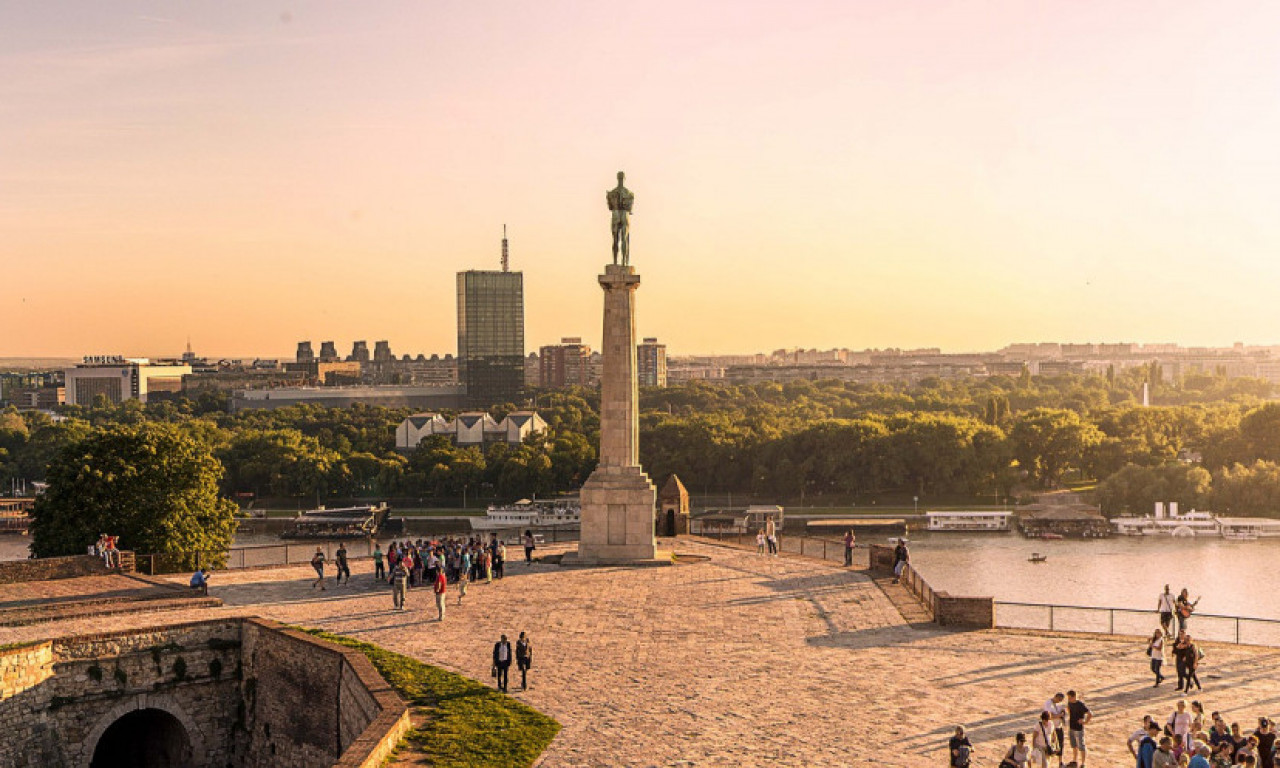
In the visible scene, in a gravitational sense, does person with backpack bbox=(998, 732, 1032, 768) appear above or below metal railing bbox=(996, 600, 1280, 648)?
above

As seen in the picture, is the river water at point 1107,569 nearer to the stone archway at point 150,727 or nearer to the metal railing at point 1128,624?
the metal railing at point 1128,624

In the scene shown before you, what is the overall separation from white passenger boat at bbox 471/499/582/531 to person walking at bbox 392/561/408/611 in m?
57.1

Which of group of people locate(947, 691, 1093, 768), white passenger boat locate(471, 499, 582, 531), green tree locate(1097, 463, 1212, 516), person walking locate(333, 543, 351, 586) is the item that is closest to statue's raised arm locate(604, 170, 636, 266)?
person walking locate(333, 543, 351, 586)

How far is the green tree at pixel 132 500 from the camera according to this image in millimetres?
40312

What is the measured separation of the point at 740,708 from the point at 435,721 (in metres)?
4.88

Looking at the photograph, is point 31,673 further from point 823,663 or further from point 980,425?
point 980,425

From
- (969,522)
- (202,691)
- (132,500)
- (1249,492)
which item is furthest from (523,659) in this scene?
(1249,492)

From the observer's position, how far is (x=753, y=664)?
2342cm

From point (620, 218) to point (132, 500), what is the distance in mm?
18366

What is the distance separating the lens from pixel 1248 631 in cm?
4244

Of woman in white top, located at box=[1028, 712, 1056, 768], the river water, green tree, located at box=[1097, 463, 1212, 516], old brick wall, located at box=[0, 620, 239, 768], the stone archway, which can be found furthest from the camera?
green tree, located at box=[1097, 463, 1212, 516]

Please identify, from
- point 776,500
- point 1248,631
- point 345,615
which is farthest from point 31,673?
point 776,500

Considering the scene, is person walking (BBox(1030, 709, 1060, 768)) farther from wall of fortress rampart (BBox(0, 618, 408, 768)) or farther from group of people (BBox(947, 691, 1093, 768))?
wall of fortress rampart (BBox(0, 618, 408, 768))

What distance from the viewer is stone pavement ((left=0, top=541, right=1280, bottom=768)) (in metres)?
18.8
